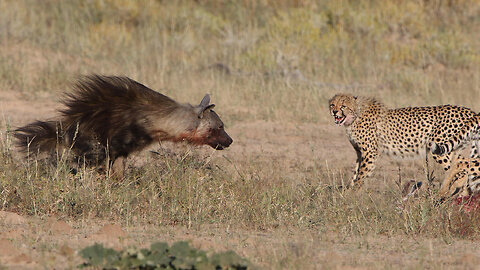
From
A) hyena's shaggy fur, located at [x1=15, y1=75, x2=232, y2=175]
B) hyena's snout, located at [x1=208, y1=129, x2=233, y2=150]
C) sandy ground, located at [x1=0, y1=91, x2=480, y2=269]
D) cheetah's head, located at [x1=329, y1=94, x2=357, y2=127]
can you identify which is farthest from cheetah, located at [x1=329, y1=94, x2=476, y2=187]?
sandy ground, located at [x1=0, y1=91, x2=480, y2=269]

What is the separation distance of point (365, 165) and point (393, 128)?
59 centimetres

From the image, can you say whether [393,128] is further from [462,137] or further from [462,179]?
[462,179]

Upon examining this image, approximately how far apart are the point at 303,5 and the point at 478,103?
26.5 feet

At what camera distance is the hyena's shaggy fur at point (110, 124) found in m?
7.27

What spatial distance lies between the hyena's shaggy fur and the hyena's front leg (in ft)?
7.66

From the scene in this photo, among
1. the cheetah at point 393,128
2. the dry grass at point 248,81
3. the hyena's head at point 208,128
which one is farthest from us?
the cheetah at point 393,128

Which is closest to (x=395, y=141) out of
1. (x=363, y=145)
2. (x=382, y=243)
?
(x=363, y=145)

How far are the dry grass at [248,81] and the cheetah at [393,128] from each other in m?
0.44

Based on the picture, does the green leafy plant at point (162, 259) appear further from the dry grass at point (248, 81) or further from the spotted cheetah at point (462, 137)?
the spotted cheetah at point (462, 137)

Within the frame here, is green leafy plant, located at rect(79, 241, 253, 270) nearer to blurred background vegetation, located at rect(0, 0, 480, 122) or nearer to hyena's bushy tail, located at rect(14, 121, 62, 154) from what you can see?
hyena's bushy tail, located at rect(14, 121, 62, 154)

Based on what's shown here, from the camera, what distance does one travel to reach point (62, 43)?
15.5 m

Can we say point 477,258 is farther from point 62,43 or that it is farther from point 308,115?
point 62,43

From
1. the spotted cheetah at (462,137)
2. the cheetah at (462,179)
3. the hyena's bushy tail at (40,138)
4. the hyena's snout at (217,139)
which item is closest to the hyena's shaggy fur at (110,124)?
the hyena's bushy tail at (40,138)

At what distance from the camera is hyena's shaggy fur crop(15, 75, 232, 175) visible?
286 inches
